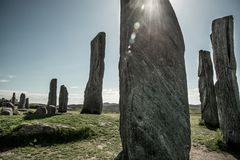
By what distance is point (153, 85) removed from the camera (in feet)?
13.8

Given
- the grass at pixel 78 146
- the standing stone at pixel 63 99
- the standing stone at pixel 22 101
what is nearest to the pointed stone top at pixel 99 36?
the grass at pixel 78 146

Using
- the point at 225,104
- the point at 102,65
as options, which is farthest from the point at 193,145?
the point at 102,65

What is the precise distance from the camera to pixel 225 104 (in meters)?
8.80

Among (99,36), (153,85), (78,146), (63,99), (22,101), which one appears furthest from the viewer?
(22,101)

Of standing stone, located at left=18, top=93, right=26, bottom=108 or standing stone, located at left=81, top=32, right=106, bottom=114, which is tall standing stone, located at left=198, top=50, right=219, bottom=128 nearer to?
standing stone, located at left=81, top=32, right=106, bottom=114

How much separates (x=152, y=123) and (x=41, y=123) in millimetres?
6782

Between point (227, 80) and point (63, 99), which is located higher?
point (227, 80)

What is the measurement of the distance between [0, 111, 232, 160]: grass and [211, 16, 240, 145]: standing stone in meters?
0.77

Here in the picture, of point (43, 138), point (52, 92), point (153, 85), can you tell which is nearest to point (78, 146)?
point (43, 138)

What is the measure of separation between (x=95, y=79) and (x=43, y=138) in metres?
6.23

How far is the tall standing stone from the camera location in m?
13.1

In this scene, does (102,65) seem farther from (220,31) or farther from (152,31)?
(152,31)

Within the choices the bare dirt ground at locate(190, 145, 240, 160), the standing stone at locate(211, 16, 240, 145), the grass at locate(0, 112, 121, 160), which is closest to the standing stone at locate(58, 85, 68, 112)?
the grass at locate(0, 112, 121, 160)

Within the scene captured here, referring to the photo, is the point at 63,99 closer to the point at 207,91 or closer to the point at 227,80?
the point at 207,91
